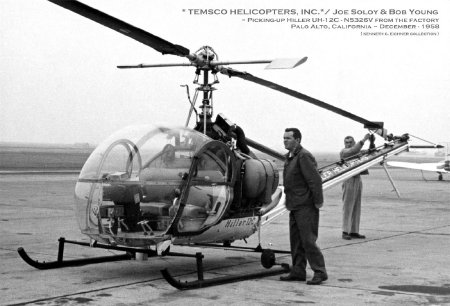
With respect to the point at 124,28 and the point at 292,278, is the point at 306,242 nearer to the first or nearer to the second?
the point at 292,278

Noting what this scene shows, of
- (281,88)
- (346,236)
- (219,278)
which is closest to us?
(219,278)

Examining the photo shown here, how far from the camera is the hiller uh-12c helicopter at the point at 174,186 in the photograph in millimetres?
7289

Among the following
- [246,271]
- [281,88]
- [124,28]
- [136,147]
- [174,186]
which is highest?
[124,28]

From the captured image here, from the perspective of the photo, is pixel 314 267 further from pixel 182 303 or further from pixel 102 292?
pixel 102 292

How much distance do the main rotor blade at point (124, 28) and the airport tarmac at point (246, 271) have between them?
2383mm

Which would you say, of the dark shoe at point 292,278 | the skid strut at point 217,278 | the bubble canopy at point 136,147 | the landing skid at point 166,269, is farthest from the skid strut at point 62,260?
the dark shoe at point 292,278

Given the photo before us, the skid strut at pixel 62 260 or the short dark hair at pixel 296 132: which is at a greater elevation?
the short dark hair at pixel 296 132

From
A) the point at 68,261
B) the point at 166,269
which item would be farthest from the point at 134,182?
the point at 68,261

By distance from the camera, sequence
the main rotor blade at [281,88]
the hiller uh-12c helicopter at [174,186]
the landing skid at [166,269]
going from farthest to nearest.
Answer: the main rotor blade at [281,88] → the hiller uh-12c helicopter at [174,186] → the landing skid at [166,269]

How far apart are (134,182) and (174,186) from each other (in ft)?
1.43

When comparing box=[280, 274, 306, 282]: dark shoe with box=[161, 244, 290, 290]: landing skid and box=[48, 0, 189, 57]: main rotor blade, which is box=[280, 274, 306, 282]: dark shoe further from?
Result: box=[48, 0, 189, 57]: main rotor blade

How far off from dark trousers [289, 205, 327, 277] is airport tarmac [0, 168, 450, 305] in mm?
203

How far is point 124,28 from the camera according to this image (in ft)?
20.4

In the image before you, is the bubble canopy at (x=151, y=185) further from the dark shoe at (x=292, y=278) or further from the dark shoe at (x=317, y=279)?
the dark shoe at (x=317, y=279)
